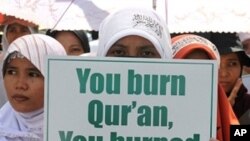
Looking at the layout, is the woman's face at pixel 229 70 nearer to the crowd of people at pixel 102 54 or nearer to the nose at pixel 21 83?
the crowd of people at pixel 102 54

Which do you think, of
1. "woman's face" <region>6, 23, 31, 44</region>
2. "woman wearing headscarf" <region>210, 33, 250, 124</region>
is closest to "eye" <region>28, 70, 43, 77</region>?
"woman wearing headscarf" <region>210, 33, 250, 124</region>

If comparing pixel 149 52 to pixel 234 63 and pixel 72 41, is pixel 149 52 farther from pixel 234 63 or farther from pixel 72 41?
pixel 72 41

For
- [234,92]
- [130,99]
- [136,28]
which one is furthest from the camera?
[234,92]

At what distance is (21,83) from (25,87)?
0.03m

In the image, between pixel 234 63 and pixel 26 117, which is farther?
pixel 234 63

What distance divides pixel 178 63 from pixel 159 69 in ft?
0.24

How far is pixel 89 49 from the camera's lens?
530cm

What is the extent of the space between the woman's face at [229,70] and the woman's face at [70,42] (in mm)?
1044

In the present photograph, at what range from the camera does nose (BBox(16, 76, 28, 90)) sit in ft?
10.7

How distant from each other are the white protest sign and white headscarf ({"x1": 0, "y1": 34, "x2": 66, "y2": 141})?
2.49ft

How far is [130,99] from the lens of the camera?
98.9 inches

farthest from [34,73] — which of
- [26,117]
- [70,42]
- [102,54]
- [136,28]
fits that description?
[70,42]

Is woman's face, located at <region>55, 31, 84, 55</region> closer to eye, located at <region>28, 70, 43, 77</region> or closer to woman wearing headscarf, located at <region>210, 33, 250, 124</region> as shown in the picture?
woman wearing headscarf, located at <region>210, 33, 250, 124</region>

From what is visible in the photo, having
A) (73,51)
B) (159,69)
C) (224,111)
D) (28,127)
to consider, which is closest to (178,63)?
(159,69)
